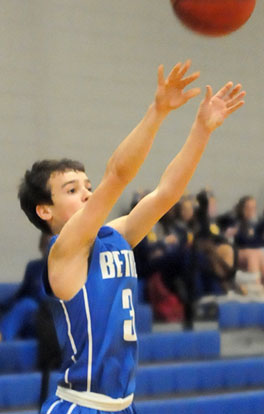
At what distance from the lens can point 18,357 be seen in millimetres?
5254

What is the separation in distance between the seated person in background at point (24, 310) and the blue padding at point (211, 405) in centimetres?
101

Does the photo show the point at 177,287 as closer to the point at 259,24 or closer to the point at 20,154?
the point at 20,154

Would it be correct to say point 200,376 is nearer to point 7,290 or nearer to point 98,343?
point 7,290

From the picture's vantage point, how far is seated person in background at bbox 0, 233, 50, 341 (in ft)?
17.6

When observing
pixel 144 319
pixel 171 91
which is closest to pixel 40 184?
pixel 171 91

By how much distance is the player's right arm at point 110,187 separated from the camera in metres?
1.99

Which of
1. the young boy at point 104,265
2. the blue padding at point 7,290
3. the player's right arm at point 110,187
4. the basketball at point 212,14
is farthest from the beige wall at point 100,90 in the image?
the player's right arm at point 110,187

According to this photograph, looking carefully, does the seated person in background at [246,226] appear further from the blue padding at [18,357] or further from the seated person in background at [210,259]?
the blue padding at [18,357]

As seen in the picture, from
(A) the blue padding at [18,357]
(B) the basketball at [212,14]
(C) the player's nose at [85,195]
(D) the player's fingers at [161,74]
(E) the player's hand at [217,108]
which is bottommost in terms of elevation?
(A) the blue padding at [18,357]

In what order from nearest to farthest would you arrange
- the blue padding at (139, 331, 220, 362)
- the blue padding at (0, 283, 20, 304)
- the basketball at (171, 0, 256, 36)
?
the basketball at (171, 0, 256, 36)
the blue padding at (139, 331, 220, 362)
the blue padding at (0, 283, 20, 304)

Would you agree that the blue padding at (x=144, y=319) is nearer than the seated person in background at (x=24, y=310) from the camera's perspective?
No

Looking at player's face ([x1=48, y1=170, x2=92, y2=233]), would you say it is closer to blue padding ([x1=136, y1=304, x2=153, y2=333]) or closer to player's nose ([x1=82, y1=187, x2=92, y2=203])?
player's nose ([x1=82, y1=187, x2=92, y2=203])

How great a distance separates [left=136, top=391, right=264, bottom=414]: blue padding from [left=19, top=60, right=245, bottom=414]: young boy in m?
2.93

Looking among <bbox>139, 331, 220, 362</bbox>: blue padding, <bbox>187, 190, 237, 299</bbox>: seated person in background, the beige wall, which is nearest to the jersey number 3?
<bbox>139, 331, 220, 362</bbox>: blue padding
